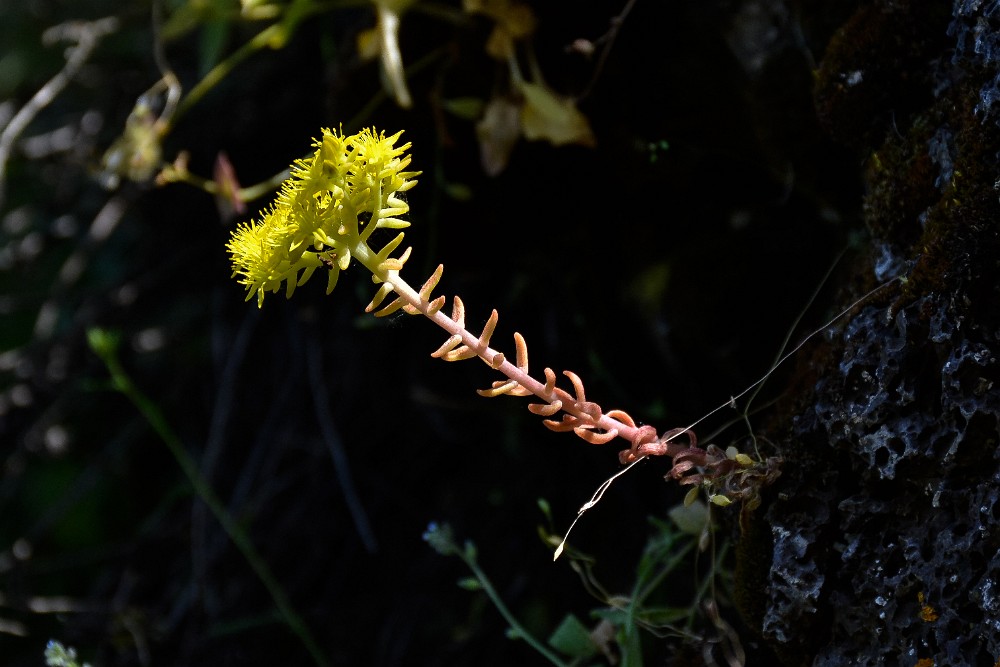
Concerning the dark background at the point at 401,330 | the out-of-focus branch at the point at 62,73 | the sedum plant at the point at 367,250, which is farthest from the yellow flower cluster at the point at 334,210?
the out-of-focus branch at the point at 62,73

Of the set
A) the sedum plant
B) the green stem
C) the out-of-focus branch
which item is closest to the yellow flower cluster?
the sedum plant

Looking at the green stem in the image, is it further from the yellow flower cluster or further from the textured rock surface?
the textured rock surface

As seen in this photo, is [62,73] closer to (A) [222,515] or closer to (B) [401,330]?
(B) [401,330]

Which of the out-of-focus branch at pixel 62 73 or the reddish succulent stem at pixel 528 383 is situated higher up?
the out-of-focus branch at pixel 62 73

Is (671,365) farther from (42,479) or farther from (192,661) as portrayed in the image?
(42,479)

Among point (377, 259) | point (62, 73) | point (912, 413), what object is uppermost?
point (62, 73)

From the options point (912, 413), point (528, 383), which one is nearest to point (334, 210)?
point (528, 383)

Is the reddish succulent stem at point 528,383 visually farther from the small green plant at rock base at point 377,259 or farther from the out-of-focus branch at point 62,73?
the out-of-focus branch at point 62,73

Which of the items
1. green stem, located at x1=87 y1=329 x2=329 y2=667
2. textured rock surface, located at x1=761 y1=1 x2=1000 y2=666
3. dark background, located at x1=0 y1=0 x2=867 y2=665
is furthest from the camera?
green stem, located at x1=87 y1=329 x2=329 y2=667
